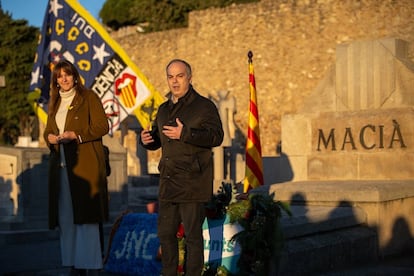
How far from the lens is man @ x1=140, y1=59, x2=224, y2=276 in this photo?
5094mm

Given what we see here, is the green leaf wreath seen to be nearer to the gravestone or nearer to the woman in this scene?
the woman

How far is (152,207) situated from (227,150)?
1500 cm

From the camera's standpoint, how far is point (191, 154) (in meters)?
5.13

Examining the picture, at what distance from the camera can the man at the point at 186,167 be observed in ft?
16.7

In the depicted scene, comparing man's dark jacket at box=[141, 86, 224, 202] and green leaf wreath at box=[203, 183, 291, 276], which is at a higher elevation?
man's dark jacket at box=[141, 86, 224, 202]

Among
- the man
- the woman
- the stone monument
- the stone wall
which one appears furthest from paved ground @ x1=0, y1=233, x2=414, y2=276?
the stone wall

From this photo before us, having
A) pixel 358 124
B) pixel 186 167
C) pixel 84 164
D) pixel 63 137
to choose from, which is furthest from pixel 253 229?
pixel 358 124

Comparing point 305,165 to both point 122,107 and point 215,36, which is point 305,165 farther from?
point 215,36

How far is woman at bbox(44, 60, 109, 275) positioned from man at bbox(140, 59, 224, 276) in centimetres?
76

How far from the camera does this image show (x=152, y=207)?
23.8 feet

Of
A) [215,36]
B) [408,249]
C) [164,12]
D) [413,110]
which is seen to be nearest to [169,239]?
[408,249]

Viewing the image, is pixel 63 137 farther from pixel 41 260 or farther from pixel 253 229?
pixel 41 260

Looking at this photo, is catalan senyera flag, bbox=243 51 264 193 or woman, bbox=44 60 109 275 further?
catalan senyera flag, bbox=243 51 264 193

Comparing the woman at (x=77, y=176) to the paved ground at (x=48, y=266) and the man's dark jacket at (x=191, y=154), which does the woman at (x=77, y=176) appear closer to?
the paved ground at (x=48, y=266)
